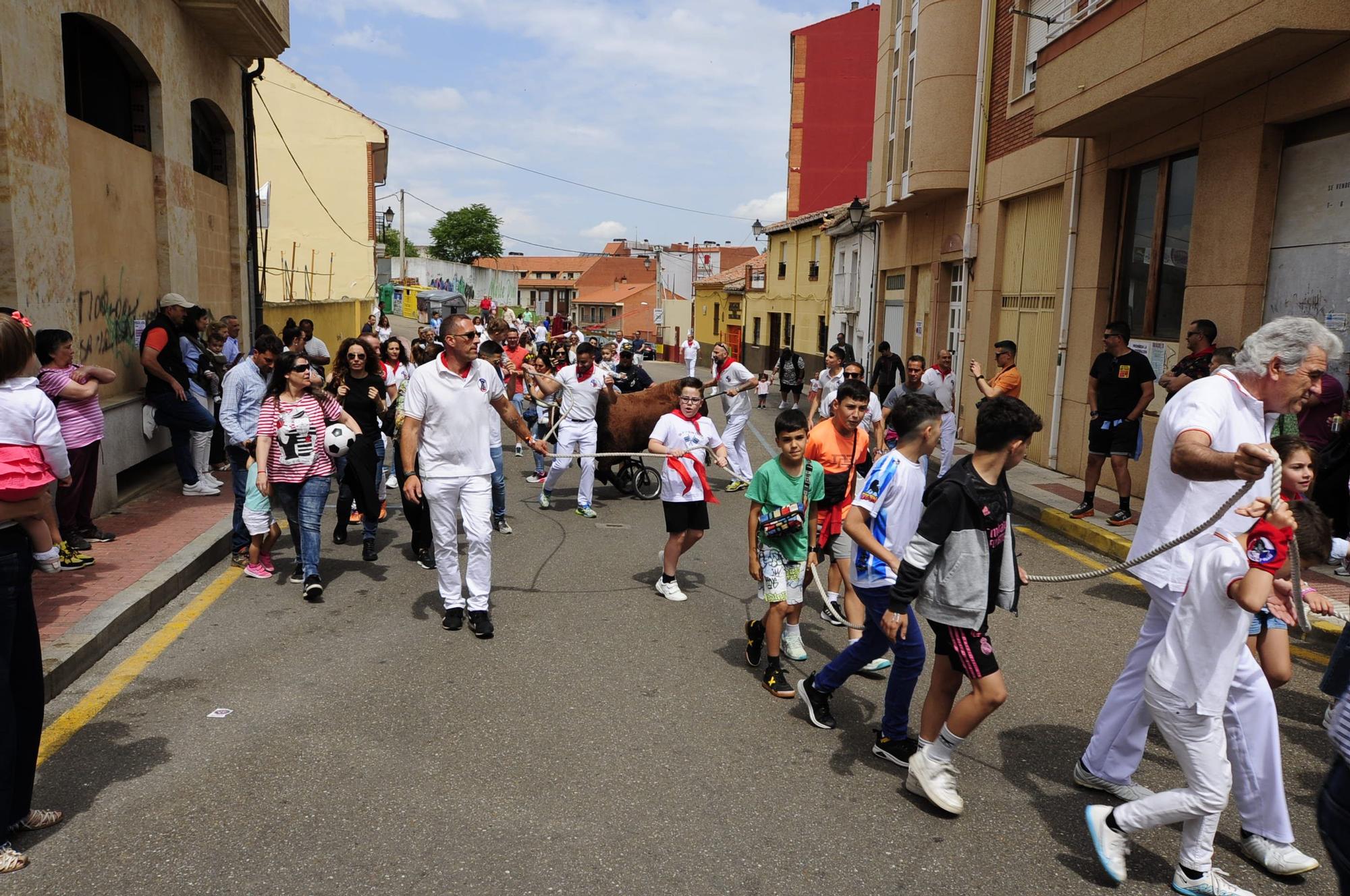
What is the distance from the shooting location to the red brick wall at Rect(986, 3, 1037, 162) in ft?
48.6

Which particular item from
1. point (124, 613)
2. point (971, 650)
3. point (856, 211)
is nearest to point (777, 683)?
point (971, 650)

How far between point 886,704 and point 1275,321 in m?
2.16

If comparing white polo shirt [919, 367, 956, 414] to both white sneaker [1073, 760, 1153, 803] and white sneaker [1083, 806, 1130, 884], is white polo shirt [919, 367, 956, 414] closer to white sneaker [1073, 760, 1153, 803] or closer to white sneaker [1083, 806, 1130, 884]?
white sneaker [1073, 760, 1153, 803]

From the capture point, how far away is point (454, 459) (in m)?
6.20

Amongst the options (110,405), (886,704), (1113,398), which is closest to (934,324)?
(1113,398)

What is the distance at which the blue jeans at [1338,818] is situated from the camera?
2205mm

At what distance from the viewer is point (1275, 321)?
12.2 ft

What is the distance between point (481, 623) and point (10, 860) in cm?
292

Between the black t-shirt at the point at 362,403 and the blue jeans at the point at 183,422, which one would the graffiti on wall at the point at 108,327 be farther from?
the black t-shirt at the point at 362,403

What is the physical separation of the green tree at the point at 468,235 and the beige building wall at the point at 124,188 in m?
74.6

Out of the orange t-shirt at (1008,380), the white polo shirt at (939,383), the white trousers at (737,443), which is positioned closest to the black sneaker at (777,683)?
the orange t-shirt at (1008,380)

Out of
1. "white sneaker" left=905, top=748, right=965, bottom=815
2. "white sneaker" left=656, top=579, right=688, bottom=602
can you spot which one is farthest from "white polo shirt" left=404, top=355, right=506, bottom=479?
"white sneaker" left=905, top=748, right=965, bottom=815

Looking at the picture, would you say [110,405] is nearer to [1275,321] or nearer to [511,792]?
[511,792]

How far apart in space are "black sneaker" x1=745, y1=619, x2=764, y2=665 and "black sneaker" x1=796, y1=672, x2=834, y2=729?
0.68m
